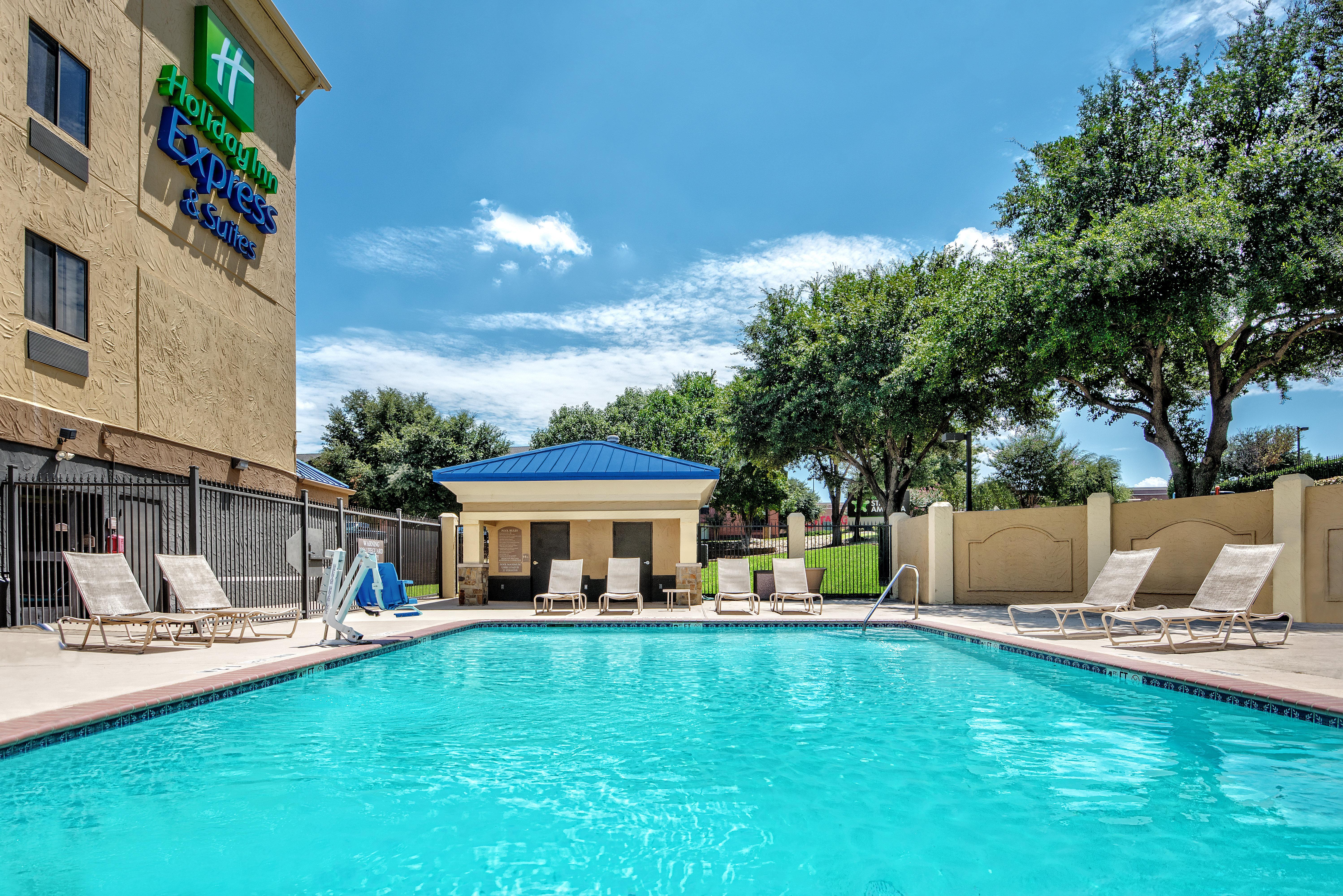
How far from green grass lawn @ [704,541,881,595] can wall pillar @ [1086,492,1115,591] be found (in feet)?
16.3

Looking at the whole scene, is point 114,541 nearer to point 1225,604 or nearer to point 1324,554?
point 1225,604

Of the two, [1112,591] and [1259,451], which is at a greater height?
[1259,451]

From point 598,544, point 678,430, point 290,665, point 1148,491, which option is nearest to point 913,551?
point 598,544

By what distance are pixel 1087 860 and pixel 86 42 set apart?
54.5ft

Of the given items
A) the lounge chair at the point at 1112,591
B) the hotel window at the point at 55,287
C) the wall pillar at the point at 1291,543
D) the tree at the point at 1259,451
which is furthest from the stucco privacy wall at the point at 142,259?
the tree at the point at 1259,451

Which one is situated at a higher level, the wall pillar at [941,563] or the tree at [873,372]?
the tree at [873,372]

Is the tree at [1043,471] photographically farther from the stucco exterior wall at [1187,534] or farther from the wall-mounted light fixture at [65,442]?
the wall-mounted light fixture at [65,442]

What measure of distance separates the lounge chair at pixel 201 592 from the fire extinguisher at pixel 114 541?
55.4 inches

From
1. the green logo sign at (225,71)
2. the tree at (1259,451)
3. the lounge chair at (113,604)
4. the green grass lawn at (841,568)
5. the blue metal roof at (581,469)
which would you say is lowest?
the green grass lawn at (841,568)

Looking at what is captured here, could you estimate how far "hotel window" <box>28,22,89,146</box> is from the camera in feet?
37.1

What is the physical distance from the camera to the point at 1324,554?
1130cm

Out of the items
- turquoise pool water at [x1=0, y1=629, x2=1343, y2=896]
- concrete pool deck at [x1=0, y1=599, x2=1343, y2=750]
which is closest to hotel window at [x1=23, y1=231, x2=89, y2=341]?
concrete pool deck at [x1=0, y1=599, x2=1343, y2=750]

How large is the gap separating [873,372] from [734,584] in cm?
890

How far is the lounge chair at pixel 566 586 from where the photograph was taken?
590 inches
